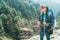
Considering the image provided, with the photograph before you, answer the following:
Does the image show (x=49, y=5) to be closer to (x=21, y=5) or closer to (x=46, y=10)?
(x=46, y=10)

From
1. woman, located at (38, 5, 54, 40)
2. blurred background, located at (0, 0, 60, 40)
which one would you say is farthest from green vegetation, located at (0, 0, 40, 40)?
woman, located at (38, 5, 54, 40)

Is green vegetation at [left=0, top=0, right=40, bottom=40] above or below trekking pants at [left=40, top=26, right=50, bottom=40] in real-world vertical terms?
above

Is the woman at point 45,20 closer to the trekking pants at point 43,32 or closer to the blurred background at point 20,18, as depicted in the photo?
the trekking pants at point 43,32

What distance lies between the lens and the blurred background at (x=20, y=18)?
534 cm

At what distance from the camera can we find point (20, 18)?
553cm

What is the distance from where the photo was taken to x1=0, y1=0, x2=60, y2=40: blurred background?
5.34m

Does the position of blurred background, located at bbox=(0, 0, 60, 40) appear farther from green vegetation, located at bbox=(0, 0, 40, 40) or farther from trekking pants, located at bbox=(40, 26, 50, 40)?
trekking pants, located at bbox=(40, 26, 50, 40)

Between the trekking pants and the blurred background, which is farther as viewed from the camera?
the blurred background

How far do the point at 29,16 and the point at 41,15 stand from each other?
632 mm

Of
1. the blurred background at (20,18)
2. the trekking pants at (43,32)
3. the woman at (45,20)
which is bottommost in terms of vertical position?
the trekking pants at (43,32)

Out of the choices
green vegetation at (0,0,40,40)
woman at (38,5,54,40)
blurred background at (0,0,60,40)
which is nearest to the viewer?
woman at (38,5,54,40)

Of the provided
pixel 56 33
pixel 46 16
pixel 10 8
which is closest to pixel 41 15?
pixel 46 16

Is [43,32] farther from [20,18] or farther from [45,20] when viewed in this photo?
[20,18]

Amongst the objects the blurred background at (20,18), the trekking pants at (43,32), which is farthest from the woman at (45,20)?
the blurred background at (20,18)
